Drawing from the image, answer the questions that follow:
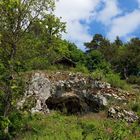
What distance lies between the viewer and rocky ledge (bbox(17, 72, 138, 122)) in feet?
92.9

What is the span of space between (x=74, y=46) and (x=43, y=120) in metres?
26.2

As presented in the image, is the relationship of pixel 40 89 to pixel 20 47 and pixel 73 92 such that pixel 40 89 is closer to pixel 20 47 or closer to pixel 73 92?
pixel 73 92

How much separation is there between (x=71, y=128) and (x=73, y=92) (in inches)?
246

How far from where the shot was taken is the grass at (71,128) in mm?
21172

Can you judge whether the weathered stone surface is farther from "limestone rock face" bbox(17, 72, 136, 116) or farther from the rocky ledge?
"limestone rock face" bbox(17, 72, 136, 116)

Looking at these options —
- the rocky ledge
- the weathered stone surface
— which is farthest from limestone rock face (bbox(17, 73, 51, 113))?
the weathered stone surface

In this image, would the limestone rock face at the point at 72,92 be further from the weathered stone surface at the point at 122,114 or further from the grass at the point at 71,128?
the grass at the point at 71,128

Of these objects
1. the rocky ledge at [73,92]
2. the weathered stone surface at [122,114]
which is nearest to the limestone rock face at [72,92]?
the rocky ledge at [73,92]

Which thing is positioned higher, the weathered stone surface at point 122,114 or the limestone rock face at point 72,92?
the limestone rock face at point 72,92

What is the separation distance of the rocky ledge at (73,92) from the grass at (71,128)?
2030 mm

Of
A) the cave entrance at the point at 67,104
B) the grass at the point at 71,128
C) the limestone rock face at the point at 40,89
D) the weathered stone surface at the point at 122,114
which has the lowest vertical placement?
the grass at the point at 71,128

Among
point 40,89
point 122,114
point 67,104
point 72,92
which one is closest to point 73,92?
point 72,92

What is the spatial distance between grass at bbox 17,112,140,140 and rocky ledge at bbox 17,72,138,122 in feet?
6.66

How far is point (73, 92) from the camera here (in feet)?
95.8
